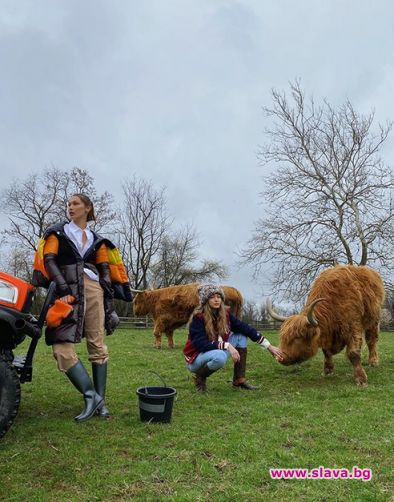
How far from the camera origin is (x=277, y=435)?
14.4 ft

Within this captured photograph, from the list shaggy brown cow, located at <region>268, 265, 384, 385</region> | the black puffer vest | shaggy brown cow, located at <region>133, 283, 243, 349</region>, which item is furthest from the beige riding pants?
shaggy brown cow, located at <region>133, 283, 243, 349</region>

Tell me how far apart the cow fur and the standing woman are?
276 centimetres

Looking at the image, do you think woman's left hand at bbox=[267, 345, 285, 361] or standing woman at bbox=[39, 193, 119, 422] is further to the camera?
woman's left hand at bbox=[267, 345, 285, 361]

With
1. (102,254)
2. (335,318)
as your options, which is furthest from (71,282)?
(335,318)

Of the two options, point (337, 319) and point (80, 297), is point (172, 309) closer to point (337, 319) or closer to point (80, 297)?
point (337, 319)

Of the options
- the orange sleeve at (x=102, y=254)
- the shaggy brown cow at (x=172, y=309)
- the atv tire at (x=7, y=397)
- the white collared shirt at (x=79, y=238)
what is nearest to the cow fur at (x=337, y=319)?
the orange sleeve at (x=102, y=254)

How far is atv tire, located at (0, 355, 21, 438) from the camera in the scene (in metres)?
4.00

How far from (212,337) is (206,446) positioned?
2.20 m

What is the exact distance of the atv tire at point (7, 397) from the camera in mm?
4004

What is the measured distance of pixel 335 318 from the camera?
7094 millimetres

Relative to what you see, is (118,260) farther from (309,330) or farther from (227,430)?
(309,330)

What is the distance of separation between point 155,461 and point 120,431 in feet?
2.95

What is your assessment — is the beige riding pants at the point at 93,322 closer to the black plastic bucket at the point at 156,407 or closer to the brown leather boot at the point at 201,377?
the black plastic bucket at the point at 156,407

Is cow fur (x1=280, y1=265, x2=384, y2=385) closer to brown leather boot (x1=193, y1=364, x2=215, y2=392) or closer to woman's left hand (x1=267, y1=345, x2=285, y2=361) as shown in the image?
woman's left hand (x1=267, y1=345, x2=285, y2=361)
